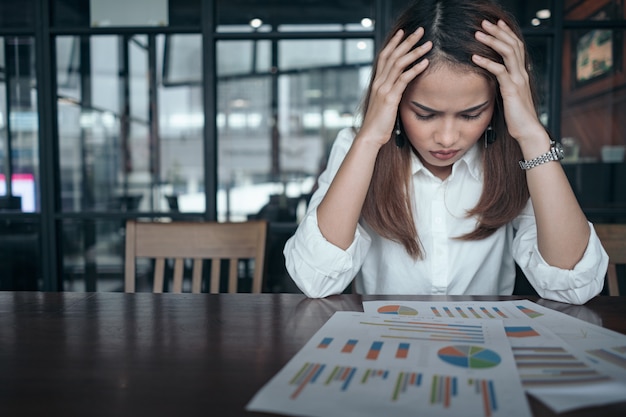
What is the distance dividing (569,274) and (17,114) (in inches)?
135

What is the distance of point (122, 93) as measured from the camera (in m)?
5.49

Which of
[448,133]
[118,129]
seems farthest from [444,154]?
[118,129]

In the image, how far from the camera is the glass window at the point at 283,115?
20.1 ft

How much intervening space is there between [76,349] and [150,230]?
0.66 meters

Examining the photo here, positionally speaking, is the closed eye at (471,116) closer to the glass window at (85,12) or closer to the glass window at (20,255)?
the glass window at (85,12)

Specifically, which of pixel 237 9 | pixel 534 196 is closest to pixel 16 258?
pixel 237 9

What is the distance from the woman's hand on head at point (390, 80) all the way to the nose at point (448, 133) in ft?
0.34

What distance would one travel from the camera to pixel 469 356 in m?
0.61

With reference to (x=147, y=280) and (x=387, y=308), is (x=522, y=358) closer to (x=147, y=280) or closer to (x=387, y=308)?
(x=387, y=308)

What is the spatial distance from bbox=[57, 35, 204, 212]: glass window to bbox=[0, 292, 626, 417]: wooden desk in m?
3.96

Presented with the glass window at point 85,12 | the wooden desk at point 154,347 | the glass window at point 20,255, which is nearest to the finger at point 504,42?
the wooden desk at point 154,347

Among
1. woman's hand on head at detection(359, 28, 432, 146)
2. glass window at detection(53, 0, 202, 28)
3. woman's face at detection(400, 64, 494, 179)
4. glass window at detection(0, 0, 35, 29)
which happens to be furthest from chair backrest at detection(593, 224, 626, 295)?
glass window at detection(0, 0, 35, 29)

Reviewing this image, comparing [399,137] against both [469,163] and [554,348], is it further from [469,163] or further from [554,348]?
[554,348]

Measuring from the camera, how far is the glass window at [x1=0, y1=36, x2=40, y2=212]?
3.13m
